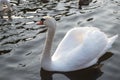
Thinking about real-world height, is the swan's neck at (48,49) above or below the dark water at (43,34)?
above

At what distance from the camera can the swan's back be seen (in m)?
9.37

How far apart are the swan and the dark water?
0.73ft

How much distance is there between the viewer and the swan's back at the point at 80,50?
30.7 ft

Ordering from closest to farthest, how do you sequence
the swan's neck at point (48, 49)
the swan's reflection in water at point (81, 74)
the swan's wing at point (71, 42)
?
the swan's reflection in water at point (81, 74) < the swan's neck at point (48, 49) < the swan's wing at point (71, 42)

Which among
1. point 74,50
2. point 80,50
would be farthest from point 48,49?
point 80,50

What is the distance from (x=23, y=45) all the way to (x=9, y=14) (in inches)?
142

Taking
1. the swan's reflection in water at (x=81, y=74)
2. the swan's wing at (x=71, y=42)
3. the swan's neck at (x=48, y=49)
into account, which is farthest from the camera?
the swan's wing at (x=71, y=42)

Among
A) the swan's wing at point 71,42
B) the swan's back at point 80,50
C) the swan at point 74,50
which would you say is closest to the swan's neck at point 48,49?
the swan at point 74,50

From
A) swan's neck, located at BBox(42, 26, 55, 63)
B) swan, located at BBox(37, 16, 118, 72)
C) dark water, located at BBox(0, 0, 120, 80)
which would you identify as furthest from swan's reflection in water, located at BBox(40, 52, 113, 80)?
swan's neck, located at BBox(42, 26, 55, 63)

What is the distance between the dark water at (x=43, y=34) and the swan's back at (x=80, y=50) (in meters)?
0.25

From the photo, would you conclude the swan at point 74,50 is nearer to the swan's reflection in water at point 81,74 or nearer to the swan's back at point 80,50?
the swan's back at point 80,50

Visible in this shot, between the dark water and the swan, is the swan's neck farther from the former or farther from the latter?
the dark water

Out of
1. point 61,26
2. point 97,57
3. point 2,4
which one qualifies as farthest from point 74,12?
point 97,57

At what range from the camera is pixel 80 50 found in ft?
30.9
